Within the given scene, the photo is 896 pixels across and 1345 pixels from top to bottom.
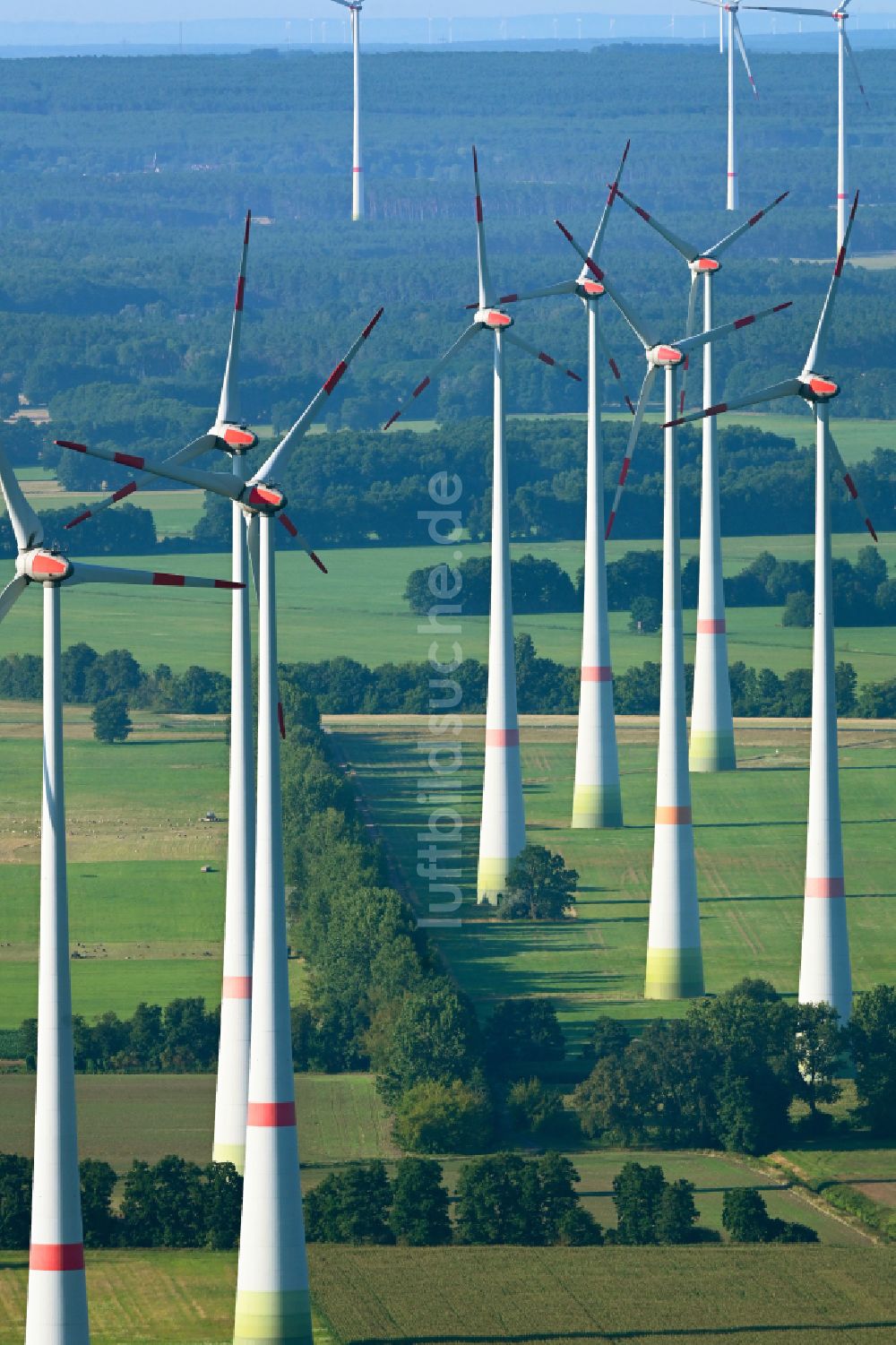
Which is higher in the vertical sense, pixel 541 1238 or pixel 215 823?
pixel 215 823

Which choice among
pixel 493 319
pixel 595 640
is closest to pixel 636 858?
pixel 595 640

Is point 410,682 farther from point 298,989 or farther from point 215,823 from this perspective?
point 298,989

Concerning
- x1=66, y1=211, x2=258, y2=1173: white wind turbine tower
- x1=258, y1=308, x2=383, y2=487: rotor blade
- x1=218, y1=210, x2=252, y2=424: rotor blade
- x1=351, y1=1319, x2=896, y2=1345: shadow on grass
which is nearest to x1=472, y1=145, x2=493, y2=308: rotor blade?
x1=66, y1=211, x2=258, y2=1173: white wind turbine tower

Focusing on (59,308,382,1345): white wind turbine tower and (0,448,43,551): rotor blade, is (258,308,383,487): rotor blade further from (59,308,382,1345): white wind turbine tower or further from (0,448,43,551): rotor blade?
(0,448,43,551): rotor blade

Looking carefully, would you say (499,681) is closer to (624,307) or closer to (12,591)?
(624,307)

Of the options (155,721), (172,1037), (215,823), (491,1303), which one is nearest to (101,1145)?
(172,1037)
